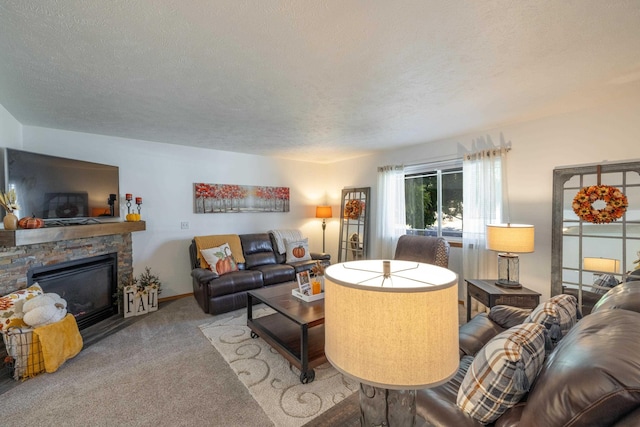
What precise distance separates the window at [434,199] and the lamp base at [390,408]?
11.8 feet

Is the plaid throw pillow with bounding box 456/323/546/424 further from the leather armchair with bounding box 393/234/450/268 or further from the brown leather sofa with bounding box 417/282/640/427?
the leather armchair with bounding box 393/234/450/268

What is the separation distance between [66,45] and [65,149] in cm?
236

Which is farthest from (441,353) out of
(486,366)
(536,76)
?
(536,76)

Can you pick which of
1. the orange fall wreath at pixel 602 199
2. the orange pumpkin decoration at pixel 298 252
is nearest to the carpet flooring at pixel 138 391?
the orange pumpkin decoration at pixel 298 252

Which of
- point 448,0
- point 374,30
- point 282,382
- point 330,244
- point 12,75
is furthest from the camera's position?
point 330,244

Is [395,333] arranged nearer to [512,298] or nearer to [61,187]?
[512,298]

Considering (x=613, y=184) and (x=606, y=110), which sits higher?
(x=606, y=110)

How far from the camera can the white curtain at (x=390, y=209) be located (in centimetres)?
446

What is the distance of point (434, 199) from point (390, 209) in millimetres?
709

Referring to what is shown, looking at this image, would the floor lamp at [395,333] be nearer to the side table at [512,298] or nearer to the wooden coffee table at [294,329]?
the wooden coffee table at [294,329]

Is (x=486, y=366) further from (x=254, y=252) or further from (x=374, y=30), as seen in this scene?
(x=254, y=252)

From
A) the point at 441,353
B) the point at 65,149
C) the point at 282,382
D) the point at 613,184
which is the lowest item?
the point at 282,382

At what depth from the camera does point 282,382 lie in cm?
213

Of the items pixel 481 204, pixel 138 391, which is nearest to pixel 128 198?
pixel 138 391
